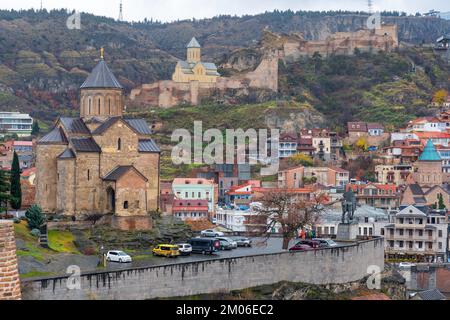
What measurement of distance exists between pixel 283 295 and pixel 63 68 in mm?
140204

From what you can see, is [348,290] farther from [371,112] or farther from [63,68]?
[63,68]

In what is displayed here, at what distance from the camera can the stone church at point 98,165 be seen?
46594 mm

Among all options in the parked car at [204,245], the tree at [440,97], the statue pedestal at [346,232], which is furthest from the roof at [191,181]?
the tree at [440,97]

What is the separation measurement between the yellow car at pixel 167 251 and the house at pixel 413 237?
107 ft

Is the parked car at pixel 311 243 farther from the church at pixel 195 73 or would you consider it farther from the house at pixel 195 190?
the church at pixel 195 73

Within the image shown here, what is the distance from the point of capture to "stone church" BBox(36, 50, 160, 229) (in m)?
46.6

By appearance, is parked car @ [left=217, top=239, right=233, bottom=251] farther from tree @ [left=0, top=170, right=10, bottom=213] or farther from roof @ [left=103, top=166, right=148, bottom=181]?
tree @ [left=0, top=170, right=10, bottom=213]

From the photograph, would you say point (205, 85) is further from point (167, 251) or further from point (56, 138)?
point (167, 251)

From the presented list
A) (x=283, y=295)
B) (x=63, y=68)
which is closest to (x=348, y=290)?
(x=283, y=295)

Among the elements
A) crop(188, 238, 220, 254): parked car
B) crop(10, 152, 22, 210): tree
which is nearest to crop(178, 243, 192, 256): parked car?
crop(188, 238, 220, 254): parked car

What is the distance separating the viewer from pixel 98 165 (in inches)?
1855

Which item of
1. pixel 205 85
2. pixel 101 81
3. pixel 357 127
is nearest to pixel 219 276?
pixel 101 81

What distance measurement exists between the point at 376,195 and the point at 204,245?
47898mm

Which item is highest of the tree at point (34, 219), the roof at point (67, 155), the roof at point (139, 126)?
the roof at point (139, 126)
